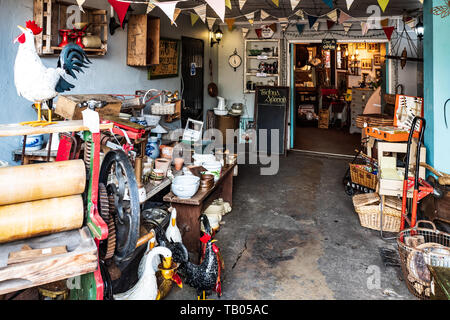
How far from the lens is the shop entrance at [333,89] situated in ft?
35.5

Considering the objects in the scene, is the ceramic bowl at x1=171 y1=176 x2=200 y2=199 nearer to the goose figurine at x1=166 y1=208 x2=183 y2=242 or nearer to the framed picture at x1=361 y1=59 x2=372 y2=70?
the goose figurine at x1=166 y1=208 x2=183 y2=242

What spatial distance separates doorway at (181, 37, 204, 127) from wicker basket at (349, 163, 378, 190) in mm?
3349

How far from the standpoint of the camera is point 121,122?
268cm

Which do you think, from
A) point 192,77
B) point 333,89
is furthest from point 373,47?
point 192,77

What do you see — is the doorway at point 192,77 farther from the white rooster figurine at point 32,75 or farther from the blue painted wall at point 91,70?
the white rooster figurine at point 32,75

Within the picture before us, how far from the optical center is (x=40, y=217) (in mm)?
1981

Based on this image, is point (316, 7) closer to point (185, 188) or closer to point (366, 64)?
point (185, 188)

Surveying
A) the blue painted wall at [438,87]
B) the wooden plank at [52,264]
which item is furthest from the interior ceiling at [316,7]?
the wooden plank at [52,264]

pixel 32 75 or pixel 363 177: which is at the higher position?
pixel 32 75

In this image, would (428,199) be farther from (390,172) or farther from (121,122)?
(121,122)

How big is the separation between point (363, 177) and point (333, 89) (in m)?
8.44

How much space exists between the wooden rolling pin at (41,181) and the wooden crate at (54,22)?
79.2 inches
